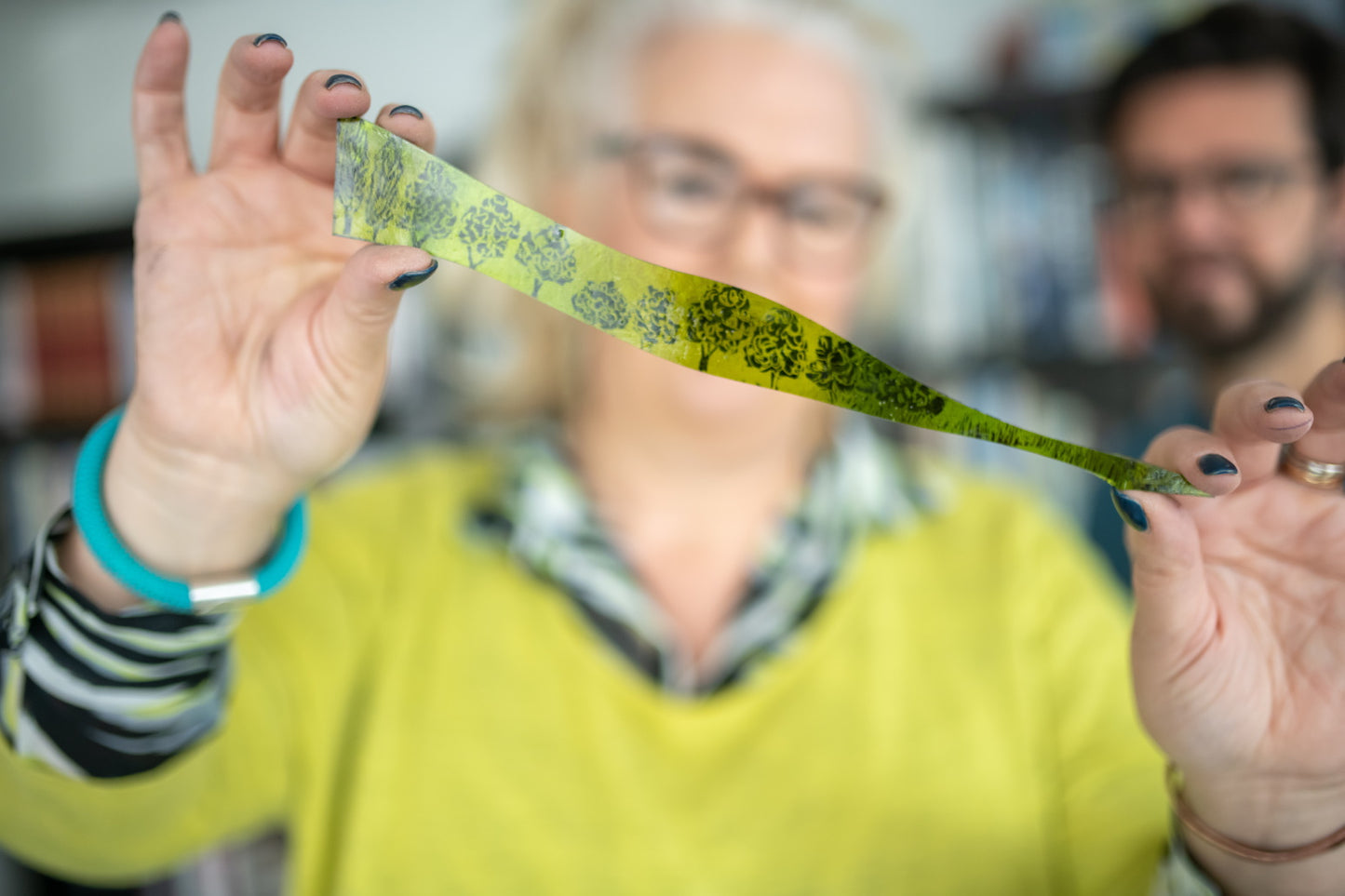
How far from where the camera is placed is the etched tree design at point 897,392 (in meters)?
0.52

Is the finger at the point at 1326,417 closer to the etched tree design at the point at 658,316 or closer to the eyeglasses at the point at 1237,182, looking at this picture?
the etched tree design at the point at 658,316

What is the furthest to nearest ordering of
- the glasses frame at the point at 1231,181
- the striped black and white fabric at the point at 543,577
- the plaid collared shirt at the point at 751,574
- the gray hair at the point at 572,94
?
the glasses frame at the point at 1231,181 < the gray hair at the point at 572,94 < the plaid collared shirt at the point at 751,574 < the striped black and white fabric at the point at 543,577

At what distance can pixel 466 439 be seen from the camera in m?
1.81

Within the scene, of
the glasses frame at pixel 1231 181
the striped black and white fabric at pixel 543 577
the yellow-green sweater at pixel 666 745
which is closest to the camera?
the striped black and white fabric at pixel 543 577

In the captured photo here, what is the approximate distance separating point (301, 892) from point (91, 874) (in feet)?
0.72

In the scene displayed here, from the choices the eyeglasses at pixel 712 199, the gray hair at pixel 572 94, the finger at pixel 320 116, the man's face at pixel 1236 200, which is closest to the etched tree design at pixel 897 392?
the finger at pixel 320 116

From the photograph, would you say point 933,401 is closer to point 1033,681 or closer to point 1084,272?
point 1033,681

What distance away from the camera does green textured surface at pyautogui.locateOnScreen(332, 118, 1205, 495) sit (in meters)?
0.48

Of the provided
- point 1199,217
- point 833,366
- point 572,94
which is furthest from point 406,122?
point 1199,217

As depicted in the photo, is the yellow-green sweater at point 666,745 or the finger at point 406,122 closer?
the finger at point 406,122

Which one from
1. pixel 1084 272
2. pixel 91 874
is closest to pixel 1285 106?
pixel 1084 272

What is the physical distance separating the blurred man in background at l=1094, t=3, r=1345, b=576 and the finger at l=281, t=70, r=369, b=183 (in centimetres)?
129

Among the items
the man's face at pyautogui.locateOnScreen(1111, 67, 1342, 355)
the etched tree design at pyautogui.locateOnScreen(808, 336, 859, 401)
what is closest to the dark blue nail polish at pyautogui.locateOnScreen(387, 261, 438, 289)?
the etched tree design at pyautogui.locateOnScreen(808, 336, 859, 401)

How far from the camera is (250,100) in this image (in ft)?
1.80
